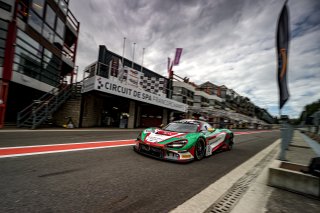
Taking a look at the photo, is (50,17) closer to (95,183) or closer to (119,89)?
(119,89)

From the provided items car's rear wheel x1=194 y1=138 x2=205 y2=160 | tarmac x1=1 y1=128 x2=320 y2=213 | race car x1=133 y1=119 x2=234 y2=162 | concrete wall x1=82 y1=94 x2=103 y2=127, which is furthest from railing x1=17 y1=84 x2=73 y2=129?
tarmac x1=1 y1=128 x2=320 y2=213

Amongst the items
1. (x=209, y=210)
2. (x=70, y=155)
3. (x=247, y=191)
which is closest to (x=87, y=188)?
(x=209, y=210)

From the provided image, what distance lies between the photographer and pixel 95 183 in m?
2.49

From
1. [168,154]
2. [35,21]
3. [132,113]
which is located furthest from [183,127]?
[35,21]

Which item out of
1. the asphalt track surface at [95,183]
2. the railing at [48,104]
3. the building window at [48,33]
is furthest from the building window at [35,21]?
the asphalt track surface at [95,183]

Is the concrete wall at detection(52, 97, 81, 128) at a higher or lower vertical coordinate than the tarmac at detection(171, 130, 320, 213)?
higher

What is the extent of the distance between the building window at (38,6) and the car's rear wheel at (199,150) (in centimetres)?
1347

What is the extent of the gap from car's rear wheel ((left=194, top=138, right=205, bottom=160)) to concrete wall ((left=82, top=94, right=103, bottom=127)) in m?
10.3

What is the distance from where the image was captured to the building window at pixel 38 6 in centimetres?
1102

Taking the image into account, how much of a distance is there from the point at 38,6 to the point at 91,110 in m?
7.95

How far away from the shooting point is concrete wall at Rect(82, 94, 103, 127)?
1266cm

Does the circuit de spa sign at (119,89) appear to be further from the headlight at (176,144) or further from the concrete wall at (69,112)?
the headlight at (176,144)

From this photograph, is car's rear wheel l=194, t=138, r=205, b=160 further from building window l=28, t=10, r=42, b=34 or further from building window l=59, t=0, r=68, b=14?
building window l=59, t=0, r=68, b=14

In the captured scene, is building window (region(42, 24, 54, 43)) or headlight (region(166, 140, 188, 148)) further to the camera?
building window (region(42, 24, 54, 43))
